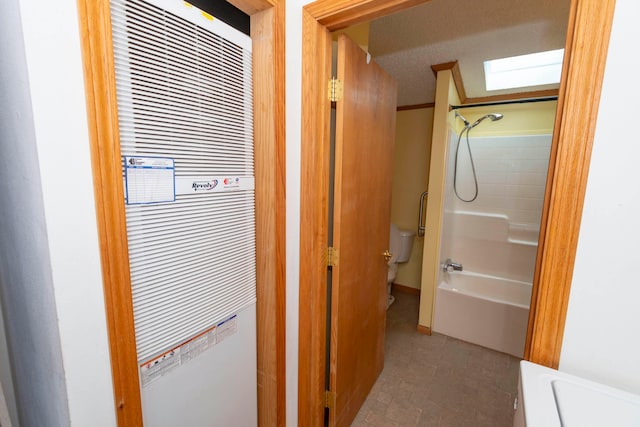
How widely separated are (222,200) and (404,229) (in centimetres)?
296

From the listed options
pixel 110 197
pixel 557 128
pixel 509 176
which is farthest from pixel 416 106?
pixel 110 197

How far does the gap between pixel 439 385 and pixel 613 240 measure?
1.80 metres

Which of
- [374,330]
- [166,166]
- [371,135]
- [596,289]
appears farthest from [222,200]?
[374,330]

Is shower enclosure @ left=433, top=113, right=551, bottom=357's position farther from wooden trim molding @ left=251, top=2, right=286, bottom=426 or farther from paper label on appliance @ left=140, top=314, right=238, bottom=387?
paper label on appliance @ left=140, top=314, right=238, bottom=387

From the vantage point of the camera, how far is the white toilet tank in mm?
3107

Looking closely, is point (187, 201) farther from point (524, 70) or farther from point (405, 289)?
point (405, 289)

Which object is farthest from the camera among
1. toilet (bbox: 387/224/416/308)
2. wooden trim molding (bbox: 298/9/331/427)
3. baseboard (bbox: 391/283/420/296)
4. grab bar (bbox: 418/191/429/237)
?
baseboard (bbox: 391/283/420/296)

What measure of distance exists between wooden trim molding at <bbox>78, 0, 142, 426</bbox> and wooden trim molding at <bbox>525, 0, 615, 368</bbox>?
3.77ft

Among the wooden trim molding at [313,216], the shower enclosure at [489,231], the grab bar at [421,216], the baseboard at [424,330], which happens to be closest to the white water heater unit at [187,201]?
the wooden trim molding at [313,216]

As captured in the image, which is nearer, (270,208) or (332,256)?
(270,208)

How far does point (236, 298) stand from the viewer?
3.69 ft

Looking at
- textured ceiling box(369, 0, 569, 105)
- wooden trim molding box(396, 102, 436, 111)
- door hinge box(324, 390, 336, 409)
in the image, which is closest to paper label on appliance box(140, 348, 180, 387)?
door hinge box(324, 390, 336, 409)

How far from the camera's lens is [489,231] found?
9.53 ft

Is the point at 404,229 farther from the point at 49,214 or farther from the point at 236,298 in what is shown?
the point at 49,214
